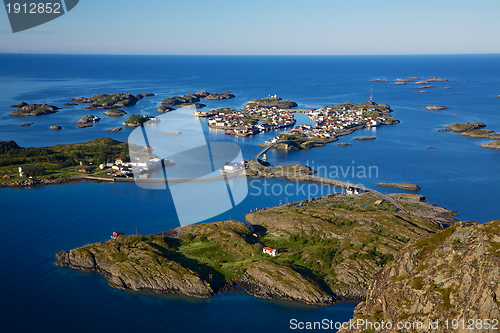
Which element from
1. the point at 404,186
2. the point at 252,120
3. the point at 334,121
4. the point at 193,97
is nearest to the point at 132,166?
the point at 404,186

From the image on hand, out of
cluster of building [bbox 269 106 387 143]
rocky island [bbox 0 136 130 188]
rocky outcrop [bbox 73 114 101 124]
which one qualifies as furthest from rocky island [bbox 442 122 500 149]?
rocky outcrop [bbox 73 114 101 124]

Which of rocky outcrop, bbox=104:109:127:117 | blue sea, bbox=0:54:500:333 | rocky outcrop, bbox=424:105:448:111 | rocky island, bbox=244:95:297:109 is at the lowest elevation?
blue sea, bbox=0:54:500:333

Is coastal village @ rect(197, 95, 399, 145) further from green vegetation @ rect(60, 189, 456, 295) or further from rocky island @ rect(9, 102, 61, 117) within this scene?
rocky island @ rect(9, 102, 61, 117)

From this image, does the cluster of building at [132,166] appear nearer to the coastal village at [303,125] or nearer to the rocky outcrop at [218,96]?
the coastal village at [303,125]

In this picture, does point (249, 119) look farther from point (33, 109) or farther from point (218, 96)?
point (33, 109)

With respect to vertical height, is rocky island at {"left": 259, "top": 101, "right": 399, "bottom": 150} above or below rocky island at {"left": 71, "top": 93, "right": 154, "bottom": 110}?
below

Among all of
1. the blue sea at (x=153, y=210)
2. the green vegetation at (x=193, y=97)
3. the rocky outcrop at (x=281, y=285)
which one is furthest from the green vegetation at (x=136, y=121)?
the rocky outcrop at (x=281, y=285)

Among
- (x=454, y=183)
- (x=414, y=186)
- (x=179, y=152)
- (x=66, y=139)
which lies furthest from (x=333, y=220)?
(x=66, y=139)
